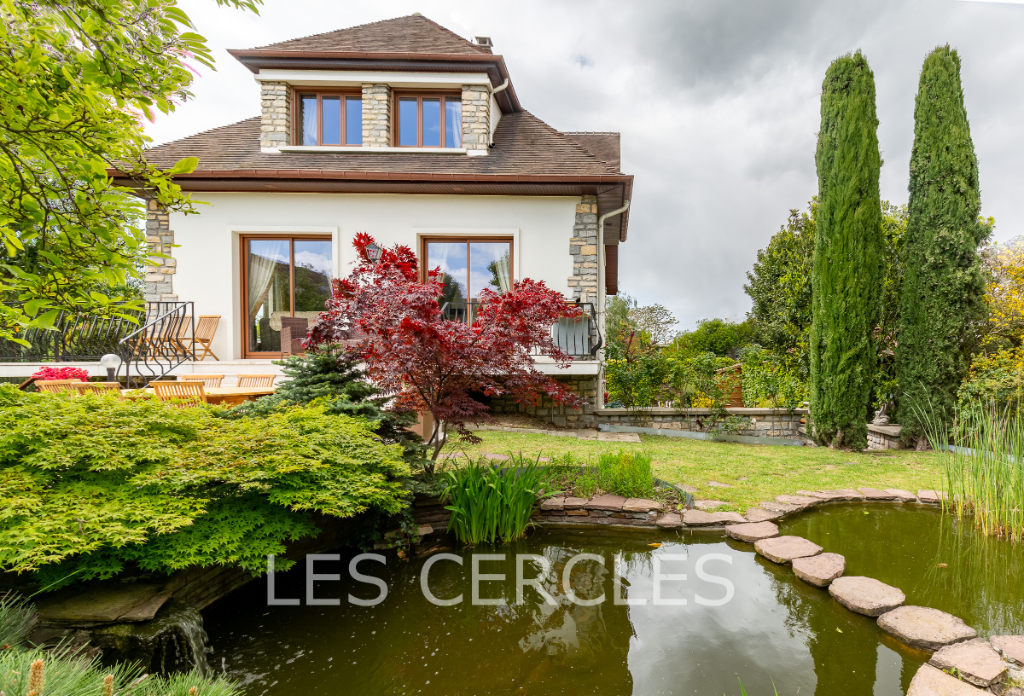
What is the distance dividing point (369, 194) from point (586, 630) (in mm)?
7421

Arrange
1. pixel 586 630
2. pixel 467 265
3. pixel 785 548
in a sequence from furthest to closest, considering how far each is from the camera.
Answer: pixel 467 265 → pixel 785 548 → pixel 586 630

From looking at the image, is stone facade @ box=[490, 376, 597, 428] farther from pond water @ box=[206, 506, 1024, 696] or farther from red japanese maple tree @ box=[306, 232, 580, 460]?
pond water @ box=[206, 506, 1024, 696]

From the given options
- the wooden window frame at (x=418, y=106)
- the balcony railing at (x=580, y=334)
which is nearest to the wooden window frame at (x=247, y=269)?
the wooden window frame at (x=418, y=106)

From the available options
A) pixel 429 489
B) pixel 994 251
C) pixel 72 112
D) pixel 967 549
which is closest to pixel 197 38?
pixel 72 112

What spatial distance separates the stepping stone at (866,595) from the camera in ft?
7.75

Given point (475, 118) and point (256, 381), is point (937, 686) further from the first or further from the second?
point (475, 118)

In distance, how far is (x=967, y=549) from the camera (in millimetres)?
3146

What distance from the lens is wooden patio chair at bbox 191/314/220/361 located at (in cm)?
746

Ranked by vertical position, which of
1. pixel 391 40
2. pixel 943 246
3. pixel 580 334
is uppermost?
pixel 391 40

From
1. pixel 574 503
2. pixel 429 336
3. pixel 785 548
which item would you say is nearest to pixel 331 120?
pixel 429 336

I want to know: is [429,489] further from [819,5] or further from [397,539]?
[819,5]

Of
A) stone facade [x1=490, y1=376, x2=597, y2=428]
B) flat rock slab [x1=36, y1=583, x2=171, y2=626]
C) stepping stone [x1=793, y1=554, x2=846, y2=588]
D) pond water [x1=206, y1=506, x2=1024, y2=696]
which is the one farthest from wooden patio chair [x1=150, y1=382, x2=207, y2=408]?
stepping stone [x1=793, y1=554, x2=846, y2=588]

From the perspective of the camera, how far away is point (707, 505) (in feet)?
12.8

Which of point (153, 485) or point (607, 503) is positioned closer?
point (153, 485)
